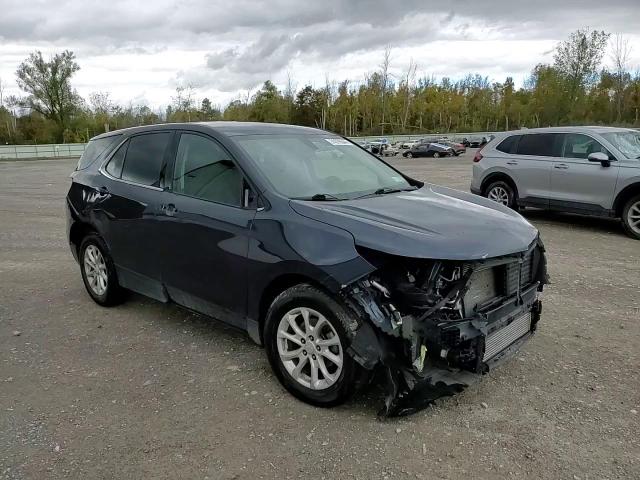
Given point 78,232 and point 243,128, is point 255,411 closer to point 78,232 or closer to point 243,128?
point 243,128

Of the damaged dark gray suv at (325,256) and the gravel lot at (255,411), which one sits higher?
the damaged dark gray suv at (325,256)

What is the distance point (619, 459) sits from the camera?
114 inches

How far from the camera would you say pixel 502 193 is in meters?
10.4

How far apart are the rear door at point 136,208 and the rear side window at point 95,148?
8.3 inches

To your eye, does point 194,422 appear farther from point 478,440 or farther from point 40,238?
point 40,238

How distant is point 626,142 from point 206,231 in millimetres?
8008

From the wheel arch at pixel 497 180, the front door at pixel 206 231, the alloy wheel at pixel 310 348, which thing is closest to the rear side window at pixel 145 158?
the front door at pixel 206 231

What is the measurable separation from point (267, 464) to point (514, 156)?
870cm

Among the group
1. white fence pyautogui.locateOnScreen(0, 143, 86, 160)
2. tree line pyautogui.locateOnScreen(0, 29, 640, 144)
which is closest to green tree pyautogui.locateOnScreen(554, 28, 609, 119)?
tree line pyautogui.locateOnScreen(0, 29, 640, 144)

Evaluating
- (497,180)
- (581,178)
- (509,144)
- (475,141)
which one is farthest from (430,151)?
(581,178)

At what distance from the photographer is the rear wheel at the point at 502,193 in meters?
10.2

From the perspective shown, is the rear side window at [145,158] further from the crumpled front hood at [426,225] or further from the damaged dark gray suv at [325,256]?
the crumpled front hood at [426,225]

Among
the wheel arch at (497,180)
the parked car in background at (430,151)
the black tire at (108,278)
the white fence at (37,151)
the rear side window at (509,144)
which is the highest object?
the rear side window at (509,144)

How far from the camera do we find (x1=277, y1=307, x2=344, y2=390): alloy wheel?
10.9 feet
